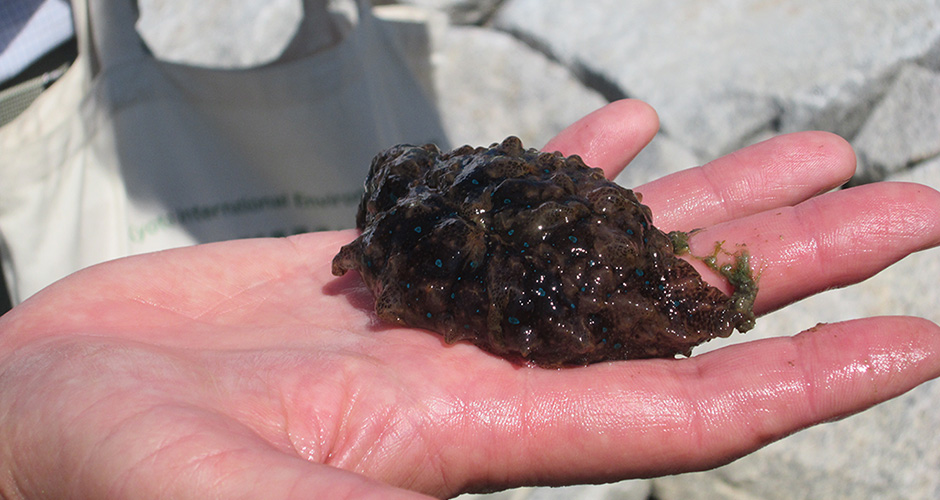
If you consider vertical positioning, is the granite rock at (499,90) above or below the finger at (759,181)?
below

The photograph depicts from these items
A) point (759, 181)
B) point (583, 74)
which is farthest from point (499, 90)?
point (759, 181)

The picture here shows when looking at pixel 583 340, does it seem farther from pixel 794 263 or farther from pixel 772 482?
pixel 772 482

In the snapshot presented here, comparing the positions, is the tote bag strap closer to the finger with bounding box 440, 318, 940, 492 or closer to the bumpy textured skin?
the bumpy textured skin

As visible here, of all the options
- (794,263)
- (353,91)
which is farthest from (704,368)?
(353,91)

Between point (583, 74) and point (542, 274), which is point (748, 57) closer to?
point (583, 74)

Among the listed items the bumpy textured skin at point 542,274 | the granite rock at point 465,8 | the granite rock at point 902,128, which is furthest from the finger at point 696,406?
the granite rock at point 465,8

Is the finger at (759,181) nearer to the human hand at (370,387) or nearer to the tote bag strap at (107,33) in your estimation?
the human hand at (370,387)
